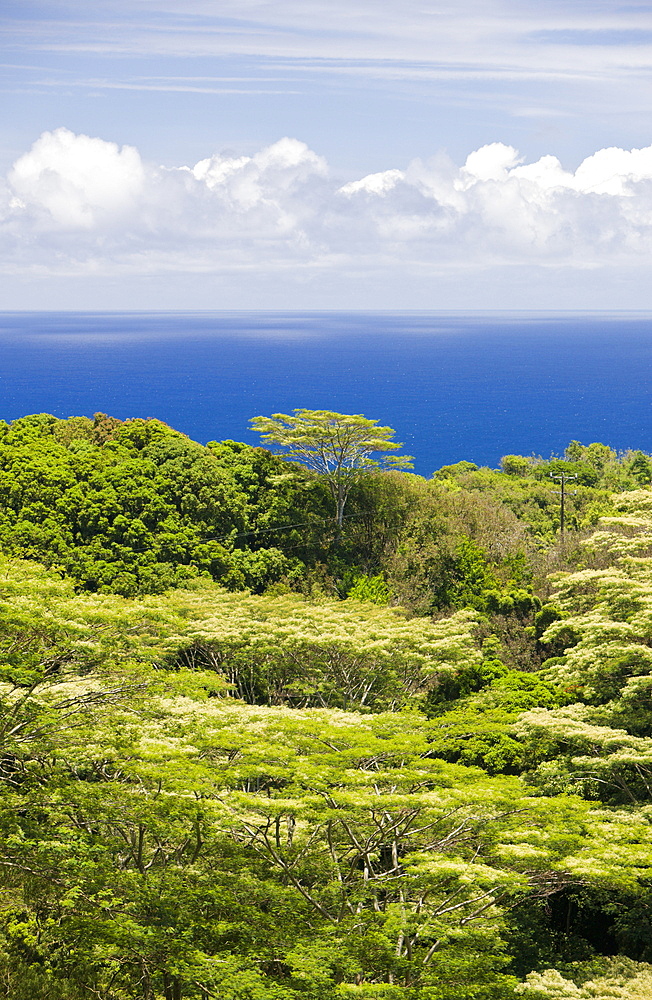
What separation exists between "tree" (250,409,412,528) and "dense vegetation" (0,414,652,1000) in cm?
984

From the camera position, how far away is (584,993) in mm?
11781

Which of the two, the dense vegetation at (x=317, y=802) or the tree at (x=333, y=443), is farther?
the tree at (x=333, y=443)

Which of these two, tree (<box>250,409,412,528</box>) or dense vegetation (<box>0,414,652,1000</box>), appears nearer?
dense vegetation (<box>0,414,652,1000</box>)

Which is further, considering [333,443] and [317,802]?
[333,443]

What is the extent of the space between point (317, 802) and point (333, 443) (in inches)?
1006

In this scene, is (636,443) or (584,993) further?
(636,443)

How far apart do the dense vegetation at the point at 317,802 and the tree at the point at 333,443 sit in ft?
32.3

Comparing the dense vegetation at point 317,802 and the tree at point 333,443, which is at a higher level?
the tree at point 333,443

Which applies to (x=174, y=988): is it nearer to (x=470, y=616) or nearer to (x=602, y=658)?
(x=602, y=658)

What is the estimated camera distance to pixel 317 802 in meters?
11.6

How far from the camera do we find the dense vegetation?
1067 cm

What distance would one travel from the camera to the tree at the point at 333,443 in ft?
118

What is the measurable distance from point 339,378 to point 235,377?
21.0m

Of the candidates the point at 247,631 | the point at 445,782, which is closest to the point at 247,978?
the point at 445,782
